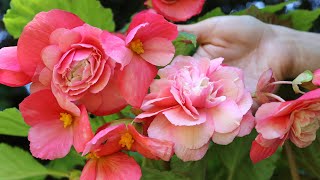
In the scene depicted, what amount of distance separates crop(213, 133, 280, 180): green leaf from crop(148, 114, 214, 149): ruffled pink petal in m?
0.15

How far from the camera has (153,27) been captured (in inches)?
15.6

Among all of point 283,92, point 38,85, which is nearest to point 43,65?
point 38,85

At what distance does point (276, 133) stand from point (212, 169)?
18 cm

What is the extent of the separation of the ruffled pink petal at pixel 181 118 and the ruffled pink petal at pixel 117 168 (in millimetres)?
46

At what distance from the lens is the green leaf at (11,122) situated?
0.50 meters

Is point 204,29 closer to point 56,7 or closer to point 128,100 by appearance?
point 56,7

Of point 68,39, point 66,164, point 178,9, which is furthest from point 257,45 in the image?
point 68,39

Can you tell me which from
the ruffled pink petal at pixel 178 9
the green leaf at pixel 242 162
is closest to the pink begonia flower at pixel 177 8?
the ruffled pink petal at pixel 178 9

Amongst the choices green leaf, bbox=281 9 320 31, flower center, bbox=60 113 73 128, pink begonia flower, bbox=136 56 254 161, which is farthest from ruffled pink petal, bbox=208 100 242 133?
green leaf, bbox=281 9 320 31

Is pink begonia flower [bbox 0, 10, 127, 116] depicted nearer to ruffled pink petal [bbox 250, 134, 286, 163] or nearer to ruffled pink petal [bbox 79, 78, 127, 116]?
ruffled pink petal [bbox 79, 78, 127, 116]

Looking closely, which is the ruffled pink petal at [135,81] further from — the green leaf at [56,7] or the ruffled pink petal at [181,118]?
the green leaf at [56,7]

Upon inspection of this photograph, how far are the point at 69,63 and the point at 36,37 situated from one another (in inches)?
1.4

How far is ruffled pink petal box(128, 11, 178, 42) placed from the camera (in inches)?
15.3

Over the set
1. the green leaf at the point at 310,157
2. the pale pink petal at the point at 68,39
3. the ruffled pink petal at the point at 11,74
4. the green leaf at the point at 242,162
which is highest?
the pale pink petal at the point at 68,39
